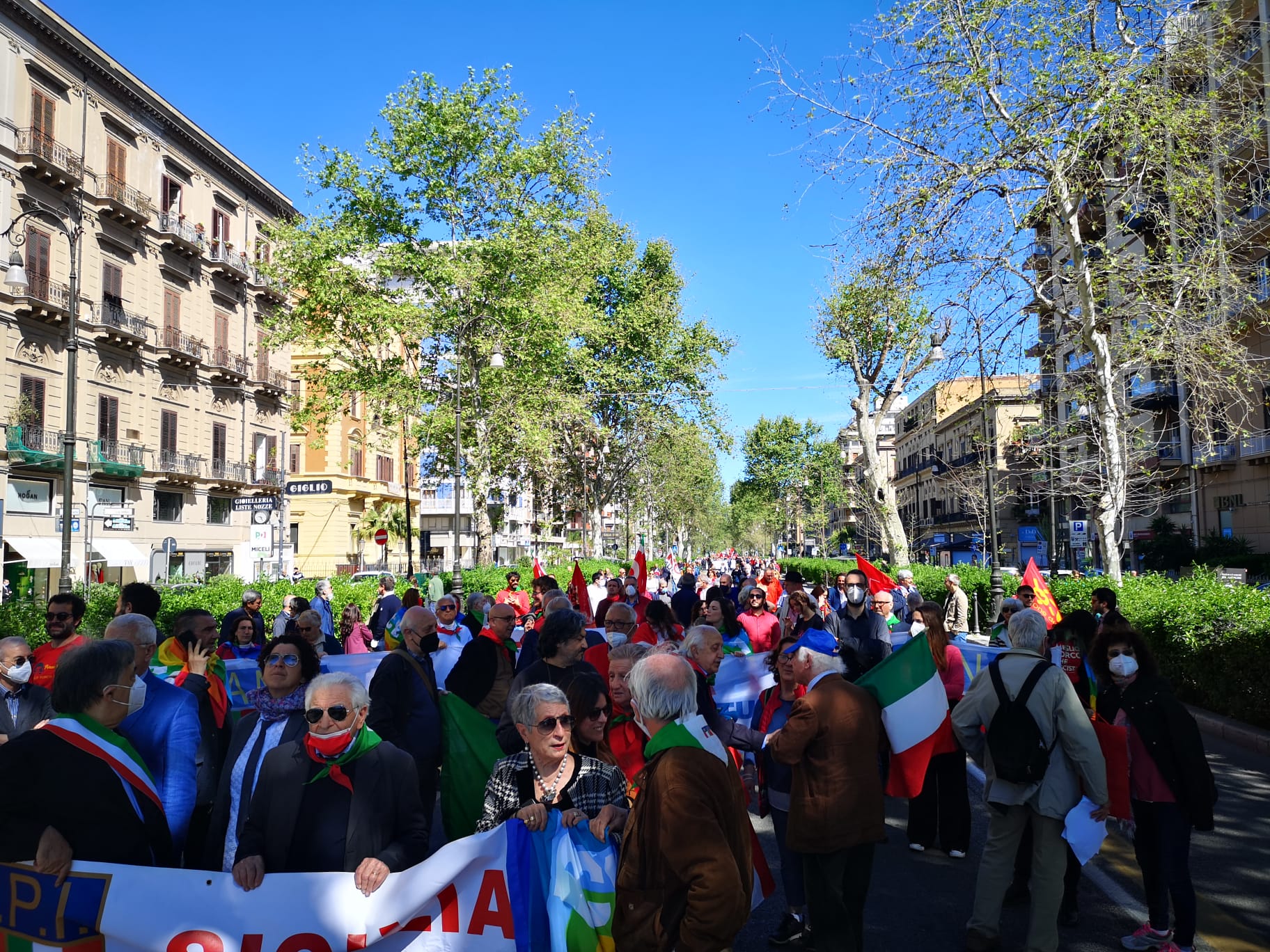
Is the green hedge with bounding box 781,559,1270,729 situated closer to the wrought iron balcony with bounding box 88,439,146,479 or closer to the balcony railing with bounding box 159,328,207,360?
the wrought iron balcony with bounding box 88,439,146,479

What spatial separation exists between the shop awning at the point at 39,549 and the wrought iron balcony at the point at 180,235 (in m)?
12.5

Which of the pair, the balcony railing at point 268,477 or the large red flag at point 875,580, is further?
the balcony railing at point 268,477

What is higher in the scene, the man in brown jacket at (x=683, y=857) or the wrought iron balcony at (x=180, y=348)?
the wrought iron balcony at (x=180, y=348)

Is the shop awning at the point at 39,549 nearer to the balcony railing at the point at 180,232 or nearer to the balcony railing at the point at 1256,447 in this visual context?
the balcony railing at the point at 180,232

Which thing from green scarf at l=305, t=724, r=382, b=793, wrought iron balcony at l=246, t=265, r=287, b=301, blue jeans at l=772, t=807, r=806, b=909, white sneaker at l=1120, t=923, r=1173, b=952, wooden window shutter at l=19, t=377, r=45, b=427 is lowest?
white sneaker at l=1120, t=923, r=1173, b=952

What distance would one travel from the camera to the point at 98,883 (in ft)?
12.0

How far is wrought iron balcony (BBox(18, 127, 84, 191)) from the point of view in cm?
3030

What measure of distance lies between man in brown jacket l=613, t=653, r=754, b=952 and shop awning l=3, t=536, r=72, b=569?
3306 cm

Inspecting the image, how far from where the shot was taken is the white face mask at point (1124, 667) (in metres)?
5.36


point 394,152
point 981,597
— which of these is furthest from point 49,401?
point 981,597

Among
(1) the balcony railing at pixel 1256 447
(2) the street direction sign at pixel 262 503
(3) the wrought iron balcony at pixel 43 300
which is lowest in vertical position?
(2) the street direction sign at pixel 262 503

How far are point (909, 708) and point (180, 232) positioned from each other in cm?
3982

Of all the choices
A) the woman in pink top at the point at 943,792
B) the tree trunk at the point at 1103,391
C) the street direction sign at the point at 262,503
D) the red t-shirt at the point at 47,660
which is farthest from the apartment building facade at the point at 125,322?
the woman in pink top at the point at 943,792

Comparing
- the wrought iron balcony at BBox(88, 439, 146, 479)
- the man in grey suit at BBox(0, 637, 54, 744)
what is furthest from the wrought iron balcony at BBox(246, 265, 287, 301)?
the man in grey suit at BBox(0, 637, 54, 744)
